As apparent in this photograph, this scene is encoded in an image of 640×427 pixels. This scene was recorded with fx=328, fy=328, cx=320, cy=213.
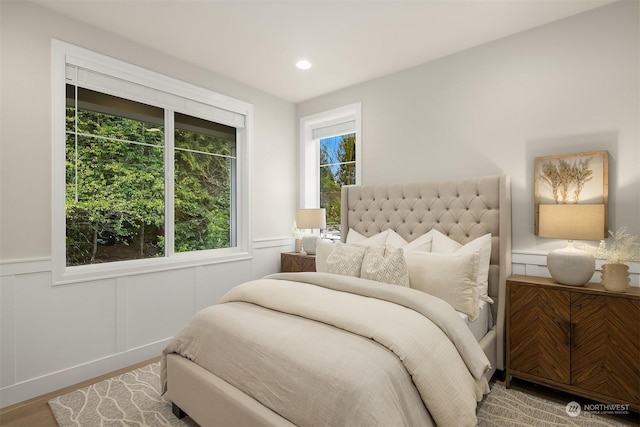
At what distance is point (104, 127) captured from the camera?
282cm

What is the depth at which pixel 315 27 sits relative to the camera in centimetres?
264

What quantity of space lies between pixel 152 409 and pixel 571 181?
337cm

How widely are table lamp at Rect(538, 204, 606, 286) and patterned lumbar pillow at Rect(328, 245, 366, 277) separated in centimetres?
134

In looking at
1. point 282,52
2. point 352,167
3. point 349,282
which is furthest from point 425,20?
point 349,282

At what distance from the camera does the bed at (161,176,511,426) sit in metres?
1.39

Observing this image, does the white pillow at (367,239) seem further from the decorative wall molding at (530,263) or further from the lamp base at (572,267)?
the lamp base at (572,267)

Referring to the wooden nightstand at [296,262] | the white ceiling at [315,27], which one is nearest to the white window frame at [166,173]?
the white ceiling at [315,27]

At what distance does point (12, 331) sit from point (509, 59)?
14.2ft

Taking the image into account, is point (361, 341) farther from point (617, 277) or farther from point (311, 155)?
point (311, 155)

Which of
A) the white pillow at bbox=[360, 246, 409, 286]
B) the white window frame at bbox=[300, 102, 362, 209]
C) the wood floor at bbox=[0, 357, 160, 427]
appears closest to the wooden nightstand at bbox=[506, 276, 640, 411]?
the white pillow at bbox=[360, 246, 409, 286]

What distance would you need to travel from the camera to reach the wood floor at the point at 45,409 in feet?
6.70

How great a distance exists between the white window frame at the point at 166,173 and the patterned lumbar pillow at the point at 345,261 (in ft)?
4.77

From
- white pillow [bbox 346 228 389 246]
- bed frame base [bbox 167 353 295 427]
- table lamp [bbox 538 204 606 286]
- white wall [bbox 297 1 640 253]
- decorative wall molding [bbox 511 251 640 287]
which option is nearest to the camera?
bed frame base [bbox 167 353 295 427]

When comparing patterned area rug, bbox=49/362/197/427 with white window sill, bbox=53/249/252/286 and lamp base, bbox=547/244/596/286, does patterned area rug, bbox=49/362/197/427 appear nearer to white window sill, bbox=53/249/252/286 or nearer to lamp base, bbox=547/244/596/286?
white window sill, bbox=53/249/252/286
